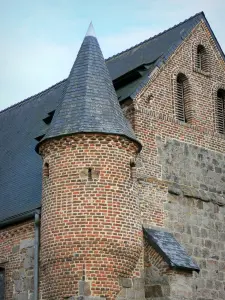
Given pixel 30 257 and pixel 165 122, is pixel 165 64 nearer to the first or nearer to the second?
pixel 165 122

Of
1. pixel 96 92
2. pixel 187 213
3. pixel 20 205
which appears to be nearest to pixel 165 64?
pixel 96 92

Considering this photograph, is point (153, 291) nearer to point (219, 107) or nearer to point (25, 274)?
point (25, 274)

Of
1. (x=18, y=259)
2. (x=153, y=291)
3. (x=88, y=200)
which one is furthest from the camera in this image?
(x=18, y=259)

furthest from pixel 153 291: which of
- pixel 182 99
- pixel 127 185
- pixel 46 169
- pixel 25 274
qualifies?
pixel 182 99

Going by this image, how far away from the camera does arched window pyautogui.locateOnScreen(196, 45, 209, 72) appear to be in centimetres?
2094

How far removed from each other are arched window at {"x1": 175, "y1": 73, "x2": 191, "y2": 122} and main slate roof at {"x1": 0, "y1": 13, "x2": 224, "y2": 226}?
35.8 inches

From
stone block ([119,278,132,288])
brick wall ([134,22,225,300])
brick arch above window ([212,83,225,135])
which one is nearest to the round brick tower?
stone block ([119,278,132,288])

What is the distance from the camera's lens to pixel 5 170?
69.3ft

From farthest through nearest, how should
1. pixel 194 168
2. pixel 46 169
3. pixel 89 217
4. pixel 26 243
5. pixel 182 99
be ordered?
pixel 182 99 → pixel 194 168 → pixel 26 243 → pixel 46 169 → pixel 89 217

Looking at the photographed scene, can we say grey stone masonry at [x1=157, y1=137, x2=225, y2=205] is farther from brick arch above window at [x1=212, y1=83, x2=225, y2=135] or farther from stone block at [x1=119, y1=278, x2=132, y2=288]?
stone block at [x1=119, y1=278, x2=132, y2=288]

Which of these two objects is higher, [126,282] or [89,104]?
[89,104]

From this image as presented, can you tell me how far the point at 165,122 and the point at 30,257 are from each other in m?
5.32

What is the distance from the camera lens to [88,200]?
15.9 metres

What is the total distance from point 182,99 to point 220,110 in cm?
163
